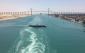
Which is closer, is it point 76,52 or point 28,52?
point 28,52

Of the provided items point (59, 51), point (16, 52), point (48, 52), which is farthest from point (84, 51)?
point (16, 52)

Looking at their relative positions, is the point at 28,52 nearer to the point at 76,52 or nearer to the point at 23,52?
the point at 23,52

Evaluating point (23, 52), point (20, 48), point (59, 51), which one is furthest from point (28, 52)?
point (59, 51)

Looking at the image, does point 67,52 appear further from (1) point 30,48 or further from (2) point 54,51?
(1) point 30,48

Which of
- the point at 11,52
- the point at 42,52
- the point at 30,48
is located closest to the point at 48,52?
the point at 42,52

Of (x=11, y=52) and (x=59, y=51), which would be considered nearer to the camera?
(x=11, y=52)

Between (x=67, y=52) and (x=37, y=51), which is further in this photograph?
(x=67, y=52)

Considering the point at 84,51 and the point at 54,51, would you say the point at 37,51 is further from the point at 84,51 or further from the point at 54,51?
the point at 84,51
